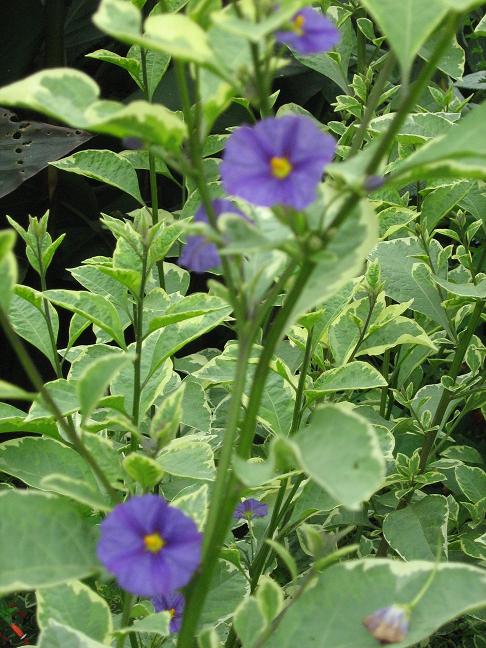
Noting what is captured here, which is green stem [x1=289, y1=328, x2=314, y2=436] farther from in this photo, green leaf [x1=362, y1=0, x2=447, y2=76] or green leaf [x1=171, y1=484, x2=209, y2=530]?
green leaf [x1=362, y1=0, x2=447, y2=76]

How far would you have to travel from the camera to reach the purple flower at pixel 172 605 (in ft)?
3.19

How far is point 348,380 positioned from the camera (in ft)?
3.82

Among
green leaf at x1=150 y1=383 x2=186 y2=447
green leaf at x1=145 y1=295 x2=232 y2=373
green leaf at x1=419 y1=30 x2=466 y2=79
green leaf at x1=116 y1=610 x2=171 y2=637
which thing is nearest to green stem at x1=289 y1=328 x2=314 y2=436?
green leaf at x1=145 y1=295 x2=232 y2=373

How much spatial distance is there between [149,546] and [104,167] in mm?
928

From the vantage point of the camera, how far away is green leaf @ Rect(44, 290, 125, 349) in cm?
107

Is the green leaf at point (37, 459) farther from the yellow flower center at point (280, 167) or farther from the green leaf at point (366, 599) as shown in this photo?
the yellow flower center at point (280, 167)

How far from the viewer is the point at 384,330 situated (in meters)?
1.31

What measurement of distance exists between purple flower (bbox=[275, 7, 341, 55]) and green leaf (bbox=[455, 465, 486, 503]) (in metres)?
Result: 0.89

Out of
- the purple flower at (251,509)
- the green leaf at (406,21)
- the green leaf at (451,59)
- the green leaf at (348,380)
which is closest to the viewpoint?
the green leaf at (406,21)

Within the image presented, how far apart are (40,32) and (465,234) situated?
1.69 metres

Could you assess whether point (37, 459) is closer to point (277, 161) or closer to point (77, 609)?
point (77, 609)

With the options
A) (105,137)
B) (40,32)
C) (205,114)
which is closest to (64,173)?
(105,137)

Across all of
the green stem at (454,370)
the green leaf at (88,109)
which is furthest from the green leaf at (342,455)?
the green stem at (454,370)

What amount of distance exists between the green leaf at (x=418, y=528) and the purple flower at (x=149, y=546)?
643 mm
